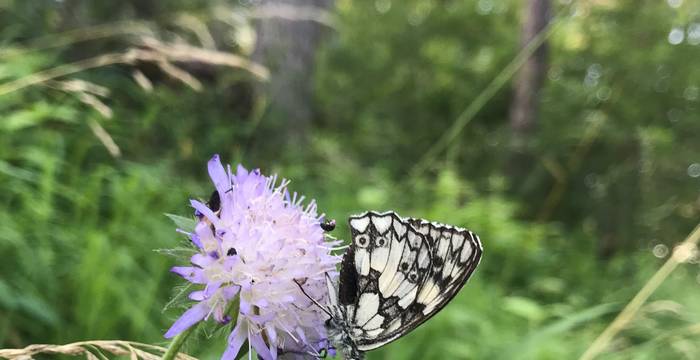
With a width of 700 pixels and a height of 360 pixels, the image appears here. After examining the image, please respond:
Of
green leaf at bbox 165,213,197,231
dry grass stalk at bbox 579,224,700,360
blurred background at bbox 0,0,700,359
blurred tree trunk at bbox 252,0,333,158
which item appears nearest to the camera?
green leaf at bbox 165,213,197,231

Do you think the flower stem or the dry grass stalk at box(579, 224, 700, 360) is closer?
the flower stem

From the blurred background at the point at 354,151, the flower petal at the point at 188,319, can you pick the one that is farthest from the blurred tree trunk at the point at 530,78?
the flower petal at the point at 188,319

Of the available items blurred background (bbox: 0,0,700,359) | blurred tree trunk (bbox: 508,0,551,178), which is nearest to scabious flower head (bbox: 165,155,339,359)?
blurred background (bbox: 0,0,700,359)

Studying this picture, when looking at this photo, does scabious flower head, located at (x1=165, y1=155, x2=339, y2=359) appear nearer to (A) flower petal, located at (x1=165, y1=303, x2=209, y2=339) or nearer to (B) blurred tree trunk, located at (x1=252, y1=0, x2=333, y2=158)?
(A) flower petal, located at (x1=165, y1=303, x2=209, y2=339)

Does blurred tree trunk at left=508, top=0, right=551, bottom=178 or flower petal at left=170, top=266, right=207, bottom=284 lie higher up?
blurred tree trunk at left=508, top=0, right=551, bottom=178

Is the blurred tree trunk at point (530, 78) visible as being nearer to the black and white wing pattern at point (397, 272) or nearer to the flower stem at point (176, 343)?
the black and white wing pattern at point (397, 272)

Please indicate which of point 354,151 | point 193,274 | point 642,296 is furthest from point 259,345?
point 354,151

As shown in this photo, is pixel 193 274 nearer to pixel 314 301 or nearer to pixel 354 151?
pixel 314 301
